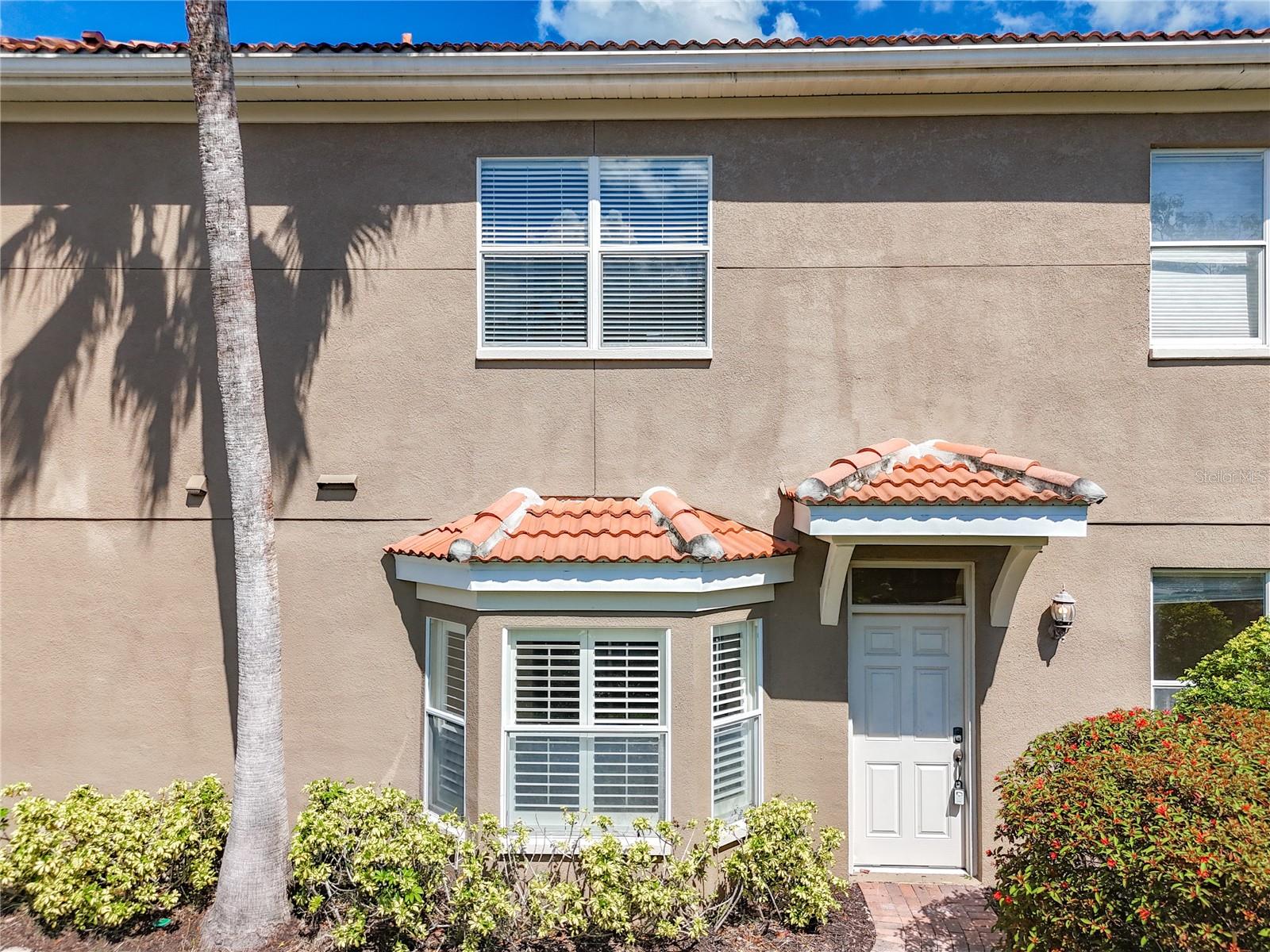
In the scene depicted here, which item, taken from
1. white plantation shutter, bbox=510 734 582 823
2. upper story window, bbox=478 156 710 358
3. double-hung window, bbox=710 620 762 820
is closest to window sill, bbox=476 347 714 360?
upper story window, bbox=478 156 710 358

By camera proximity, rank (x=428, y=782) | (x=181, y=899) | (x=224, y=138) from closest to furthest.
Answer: (x=224, y=138), (x=181, y=899), (x=428, y=782)

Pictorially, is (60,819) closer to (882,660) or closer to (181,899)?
(181,899)

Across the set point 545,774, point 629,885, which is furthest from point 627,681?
point 629,885

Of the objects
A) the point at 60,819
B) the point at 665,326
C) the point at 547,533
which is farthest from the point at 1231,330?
the point at 60,819

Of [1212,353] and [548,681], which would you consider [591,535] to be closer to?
[548,681]

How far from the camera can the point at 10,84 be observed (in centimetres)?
693

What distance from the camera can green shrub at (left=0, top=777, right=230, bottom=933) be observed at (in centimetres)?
578

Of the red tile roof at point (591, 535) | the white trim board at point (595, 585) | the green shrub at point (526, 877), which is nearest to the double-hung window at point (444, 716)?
the green shrub at point (526, 877)

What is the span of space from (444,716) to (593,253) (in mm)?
4468

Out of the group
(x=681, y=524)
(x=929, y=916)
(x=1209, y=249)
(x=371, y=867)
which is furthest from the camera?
(x=1209, y=249)

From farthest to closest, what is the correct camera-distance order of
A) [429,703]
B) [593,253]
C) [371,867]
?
1. [593,253]
2. [429,703]
3. [371,867]

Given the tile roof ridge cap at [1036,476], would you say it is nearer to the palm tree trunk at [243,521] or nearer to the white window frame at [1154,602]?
the white window frame at [1154,602]

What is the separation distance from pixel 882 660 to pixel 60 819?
278 inches

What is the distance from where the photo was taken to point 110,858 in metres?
5.89
